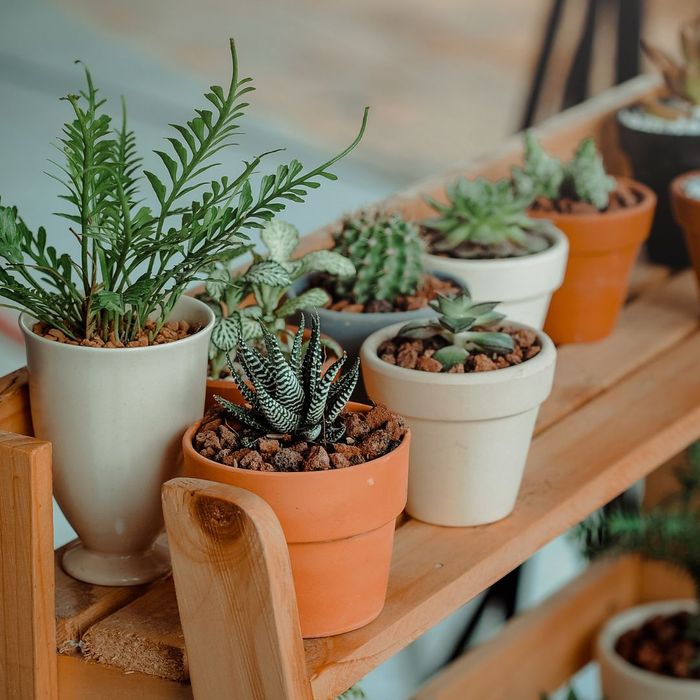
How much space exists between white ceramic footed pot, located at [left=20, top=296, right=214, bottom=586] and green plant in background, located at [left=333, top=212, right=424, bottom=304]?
0.80 ft

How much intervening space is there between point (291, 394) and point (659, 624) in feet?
4.58

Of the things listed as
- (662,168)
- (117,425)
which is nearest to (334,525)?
(117,425)

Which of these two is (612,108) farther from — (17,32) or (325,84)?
(17,32)

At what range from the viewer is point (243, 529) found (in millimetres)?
672

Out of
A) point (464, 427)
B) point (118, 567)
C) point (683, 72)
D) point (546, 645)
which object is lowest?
point (546, 645)

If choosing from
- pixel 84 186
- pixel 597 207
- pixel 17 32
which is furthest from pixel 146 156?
pixel 84 186

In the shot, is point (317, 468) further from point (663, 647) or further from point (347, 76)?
point (663, 647)

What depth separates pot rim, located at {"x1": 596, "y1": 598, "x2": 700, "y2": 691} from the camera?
178 cm

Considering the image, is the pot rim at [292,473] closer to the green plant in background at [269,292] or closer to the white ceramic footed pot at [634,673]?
the green plant in background at [269,292]

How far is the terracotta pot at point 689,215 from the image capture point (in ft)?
4.43

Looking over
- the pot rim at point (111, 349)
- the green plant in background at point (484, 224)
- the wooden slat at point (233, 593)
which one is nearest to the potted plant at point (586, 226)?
the green plant in background at point (484, 224)

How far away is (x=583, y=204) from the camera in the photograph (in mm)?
1287

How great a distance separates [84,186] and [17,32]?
1.96 feet

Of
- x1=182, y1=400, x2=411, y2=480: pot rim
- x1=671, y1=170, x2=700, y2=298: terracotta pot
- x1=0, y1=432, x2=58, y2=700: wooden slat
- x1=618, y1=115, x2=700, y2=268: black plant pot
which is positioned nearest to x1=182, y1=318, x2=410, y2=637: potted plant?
x1=182, y1=400, x2=411, y2=480: pot rim
